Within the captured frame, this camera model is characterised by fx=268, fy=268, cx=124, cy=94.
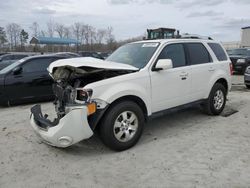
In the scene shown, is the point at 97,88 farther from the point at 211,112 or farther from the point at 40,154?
the point at 211,112

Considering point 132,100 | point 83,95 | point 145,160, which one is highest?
point 83,95

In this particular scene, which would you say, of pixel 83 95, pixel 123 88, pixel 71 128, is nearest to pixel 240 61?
pixel 123 88

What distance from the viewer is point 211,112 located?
6223mm

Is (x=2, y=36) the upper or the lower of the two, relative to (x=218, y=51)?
upper

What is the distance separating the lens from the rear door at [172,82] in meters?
4.80

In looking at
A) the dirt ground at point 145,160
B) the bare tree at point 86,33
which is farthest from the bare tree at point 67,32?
the dirt ground at point 145,160

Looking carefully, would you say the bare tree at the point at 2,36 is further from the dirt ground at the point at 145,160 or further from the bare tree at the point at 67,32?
the dirt ground at the point at 145,160

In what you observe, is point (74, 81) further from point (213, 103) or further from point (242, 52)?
point (242, 52)

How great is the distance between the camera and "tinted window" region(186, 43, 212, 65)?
5609mm

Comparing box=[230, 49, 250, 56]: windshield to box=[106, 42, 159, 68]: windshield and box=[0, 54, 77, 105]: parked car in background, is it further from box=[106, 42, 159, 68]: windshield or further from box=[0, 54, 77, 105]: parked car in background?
box=[106, 42, 159, 68]: windshield

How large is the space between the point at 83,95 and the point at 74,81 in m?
0.46

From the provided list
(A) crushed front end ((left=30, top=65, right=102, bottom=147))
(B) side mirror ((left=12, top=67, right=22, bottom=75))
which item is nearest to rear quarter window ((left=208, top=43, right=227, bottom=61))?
(A) crushed front end ((left=30, top=65, right=102, bottom=147))

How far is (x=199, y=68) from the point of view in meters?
5.64

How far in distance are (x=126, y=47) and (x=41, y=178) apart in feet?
10.6
